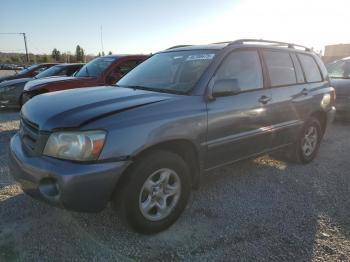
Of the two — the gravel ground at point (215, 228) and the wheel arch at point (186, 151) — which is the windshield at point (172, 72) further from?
the gravel ground at point (215, 228)


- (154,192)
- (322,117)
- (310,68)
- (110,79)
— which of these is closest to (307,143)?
(322,117)

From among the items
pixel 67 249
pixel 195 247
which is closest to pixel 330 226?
pixel 195 247

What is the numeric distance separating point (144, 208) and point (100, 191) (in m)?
0.51

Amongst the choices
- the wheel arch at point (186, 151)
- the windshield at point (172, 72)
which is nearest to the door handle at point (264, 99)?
the windshield at point (172, 72)

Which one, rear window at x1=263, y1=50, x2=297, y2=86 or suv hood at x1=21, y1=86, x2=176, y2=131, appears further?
rear window at x1=263, y1=50, x2=297, y2=86

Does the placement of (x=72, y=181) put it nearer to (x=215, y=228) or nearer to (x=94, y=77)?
(x=215, y=228)

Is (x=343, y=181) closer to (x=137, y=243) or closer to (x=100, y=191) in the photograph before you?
(x=137, y=243)

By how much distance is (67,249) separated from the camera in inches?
111

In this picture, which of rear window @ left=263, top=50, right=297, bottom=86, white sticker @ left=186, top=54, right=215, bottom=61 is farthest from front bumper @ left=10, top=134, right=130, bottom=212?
rear window @ left=263, top=50, right=297, bottom=86

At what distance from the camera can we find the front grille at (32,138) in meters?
2.76

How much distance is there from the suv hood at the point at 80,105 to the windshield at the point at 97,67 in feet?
14.7

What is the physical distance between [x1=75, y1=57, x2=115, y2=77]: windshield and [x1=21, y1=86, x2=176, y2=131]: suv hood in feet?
14.7

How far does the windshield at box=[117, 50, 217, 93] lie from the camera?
358cm

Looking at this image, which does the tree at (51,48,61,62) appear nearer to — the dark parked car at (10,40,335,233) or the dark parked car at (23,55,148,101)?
the dark parked car at (23,55,148,101)
